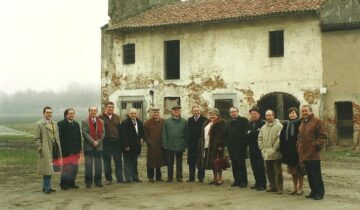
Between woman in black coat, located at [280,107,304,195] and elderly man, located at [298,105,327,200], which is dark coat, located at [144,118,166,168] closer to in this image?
woman in black coat, located at [280,107,304,195]

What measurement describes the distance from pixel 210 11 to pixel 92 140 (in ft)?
42.0

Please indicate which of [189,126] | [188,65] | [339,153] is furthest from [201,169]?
[188,65]

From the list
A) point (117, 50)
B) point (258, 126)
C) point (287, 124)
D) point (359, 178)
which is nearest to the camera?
point (287, 124)

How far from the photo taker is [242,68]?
20859mm

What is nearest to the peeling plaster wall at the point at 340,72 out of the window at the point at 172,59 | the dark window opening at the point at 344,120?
the dark window opening at the point at 344,120

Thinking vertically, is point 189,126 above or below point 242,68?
below

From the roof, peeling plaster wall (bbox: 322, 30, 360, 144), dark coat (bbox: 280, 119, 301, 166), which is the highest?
the roof

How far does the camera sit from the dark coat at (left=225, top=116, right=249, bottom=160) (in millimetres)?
10508

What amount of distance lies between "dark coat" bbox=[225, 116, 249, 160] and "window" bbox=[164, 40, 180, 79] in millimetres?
12235

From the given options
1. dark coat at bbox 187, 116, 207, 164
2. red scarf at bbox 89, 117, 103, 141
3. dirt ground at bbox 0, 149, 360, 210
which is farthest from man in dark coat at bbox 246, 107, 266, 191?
red scarf at bbox 89, 117, 103, 141

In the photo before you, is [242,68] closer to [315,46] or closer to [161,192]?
[315,46]

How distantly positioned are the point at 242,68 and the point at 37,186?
11636mm

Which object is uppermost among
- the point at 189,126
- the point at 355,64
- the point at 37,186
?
the point at 355,64

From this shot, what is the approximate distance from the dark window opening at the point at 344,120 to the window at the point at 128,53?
9639 mm
